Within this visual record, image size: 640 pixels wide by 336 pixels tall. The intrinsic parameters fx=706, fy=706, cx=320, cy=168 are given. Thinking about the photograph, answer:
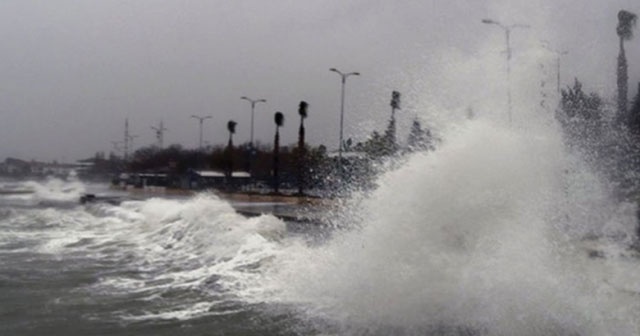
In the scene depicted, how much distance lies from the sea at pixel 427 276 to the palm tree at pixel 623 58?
26.8 ft

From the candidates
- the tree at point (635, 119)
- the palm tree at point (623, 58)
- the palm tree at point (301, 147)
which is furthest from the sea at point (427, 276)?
the palm tree at point (301, 147)

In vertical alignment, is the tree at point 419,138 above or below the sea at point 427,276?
above

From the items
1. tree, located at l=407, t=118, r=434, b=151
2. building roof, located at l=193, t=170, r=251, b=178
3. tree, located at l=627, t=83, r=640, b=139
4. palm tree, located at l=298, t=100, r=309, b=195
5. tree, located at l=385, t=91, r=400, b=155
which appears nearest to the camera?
tree, located at l=407, t=118, r=434, b=151

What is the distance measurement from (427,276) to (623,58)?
16408mm

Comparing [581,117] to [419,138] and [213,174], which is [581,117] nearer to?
[419,138]

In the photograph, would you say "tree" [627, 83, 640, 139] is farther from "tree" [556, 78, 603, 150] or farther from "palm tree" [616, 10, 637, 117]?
"tree" [556, 78, 603, 150]

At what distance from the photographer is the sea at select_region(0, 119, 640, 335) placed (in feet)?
22.9

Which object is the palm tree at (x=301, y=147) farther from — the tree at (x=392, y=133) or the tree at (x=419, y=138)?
the tree at (x=419, y=138)

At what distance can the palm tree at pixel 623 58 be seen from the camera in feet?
64.1

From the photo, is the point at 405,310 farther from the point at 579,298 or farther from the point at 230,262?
the point at 230,262

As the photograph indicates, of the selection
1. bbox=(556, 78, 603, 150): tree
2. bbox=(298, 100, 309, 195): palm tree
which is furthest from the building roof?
bbox=(556, 78, 603, 150): tree

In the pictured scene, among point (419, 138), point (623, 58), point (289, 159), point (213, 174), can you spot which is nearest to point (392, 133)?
point (419, 138)

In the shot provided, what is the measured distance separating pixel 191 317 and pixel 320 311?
159 centimetres

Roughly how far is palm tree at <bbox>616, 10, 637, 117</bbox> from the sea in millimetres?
8173
